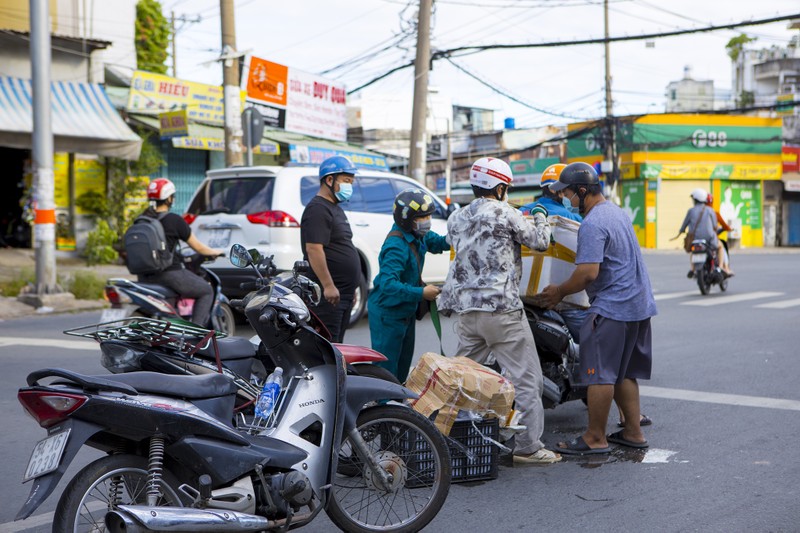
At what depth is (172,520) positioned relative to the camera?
339 centimetres

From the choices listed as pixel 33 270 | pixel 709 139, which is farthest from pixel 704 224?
pixel 709 139

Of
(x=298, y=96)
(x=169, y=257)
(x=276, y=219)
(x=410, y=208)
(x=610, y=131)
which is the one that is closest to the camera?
(x=410, y=208)

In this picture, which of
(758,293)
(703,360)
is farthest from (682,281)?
(703,360)

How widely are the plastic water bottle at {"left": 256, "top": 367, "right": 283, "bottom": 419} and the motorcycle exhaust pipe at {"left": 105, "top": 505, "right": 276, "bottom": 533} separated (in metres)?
0.58

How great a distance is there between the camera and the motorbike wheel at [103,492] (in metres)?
3.34

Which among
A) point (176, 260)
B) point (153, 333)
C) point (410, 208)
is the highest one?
point (410, 208)

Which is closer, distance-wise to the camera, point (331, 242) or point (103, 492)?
point (103, 492)

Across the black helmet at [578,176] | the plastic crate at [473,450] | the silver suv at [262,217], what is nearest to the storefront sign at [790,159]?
the silver suv at [262,217]

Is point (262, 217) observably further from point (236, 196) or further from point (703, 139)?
point (703, 139)

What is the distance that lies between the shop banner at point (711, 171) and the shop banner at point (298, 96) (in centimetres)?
1786

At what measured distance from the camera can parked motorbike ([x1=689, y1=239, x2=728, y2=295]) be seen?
14922 millimetres

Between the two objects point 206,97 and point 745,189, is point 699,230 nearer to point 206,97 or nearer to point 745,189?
point 206,97

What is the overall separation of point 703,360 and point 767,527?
4.89 m

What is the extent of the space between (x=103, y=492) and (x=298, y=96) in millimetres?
21698
